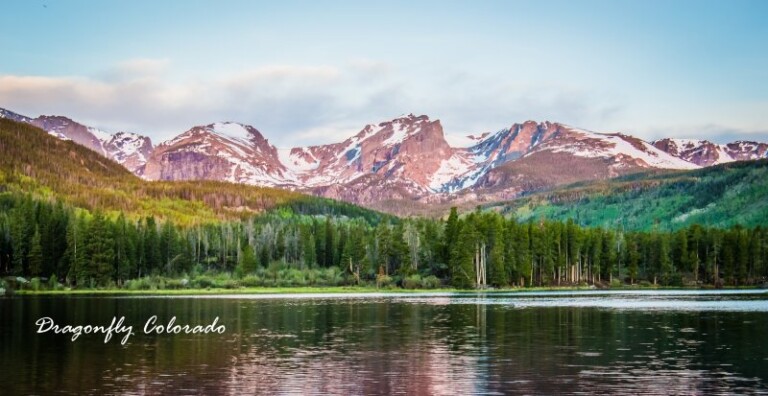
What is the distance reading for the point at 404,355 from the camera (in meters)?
50.5

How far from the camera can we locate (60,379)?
1614 inches

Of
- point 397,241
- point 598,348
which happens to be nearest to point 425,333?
point 598,348

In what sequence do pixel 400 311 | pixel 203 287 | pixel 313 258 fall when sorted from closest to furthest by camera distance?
pixel 400 311
pixel 203 287
pixel 313 258

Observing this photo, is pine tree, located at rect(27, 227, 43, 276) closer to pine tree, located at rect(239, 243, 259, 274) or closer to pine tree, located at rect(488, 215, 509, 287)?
pine tree, located at rect(239, 243, 259, 274)

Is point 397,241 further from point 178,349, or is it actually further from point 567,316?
point 178,349

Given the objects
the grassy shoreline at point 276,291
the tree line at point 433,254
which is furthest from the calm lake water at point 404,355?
the tree line at point 433,254

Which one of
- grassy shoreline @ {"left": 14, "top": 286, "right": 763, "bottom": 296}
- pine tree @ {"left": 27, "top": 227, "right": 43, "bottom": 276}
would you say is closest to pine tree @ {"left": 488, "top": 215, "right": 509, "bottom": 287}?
grassy shoreline @ {"left": 14, "top": 286, "right": 763, "bottom": 296}

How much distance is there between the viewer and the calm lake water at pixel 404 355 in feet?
127

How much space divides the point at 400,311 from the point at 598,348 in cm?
3932

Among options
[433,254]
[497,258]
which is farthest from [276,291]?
[497,258]

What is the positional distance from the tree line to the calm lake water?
80.6 m

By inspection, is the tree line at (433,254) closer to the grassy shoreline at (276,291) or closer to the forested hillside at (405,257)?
the forested hillside at (405,257)

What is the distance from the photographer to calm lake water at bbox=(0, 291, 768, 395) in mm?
38781

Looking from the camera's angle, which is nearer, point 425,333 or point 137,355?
point 137,355
